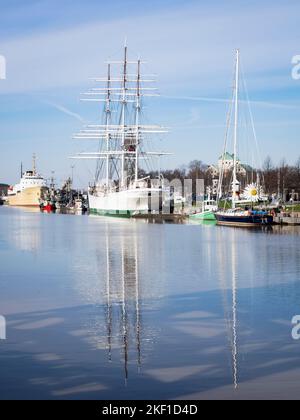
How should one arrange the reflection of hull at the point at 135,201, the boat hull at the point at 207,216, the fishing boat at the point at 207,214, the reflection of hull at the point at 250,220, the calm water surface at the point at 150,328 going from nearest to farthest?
the calm water surface at the point at 150,328 < the reflection of hull at the point at 250,220 < the boat hull at the point at 207,216 < the fishing boat at the point at 207,214 < the reflection of hull at the point at 135,201

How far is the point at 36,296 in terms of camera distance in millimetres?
21672

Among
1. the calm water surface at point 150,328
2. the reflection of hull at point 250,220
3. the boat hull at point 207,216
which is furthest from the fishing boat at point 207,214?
the calm water surface at point 150,328

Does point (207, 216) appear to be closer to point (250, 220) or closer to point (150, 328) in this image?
point (250, 220)

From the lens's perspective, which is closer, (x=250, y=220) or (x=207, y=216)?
(x=250, y=220)

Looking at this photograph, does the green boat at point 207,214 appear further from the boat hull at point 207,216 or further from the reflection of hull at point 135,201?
the reflection of hull at point 135,201

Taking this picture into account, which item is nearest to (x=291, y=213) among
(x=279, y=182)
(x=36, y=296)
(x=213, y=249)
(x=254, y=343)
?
(x=279, y=182)

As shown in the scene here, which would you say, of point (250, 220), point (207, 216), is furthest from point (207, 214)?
point (250, 220)

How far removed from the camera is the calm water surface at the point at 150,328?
12.2m

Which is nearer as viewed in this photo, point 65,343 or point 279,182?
point 65,343

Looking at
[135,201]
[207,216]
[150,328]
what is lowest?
[150,328]

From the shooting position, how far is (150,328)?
16.7 meters

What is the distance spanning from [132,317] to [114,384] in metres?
5.75

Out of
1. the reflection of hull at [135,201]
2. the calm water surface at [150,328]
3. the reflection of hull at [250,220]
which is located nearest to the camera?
the calm water surface at [150,328]
